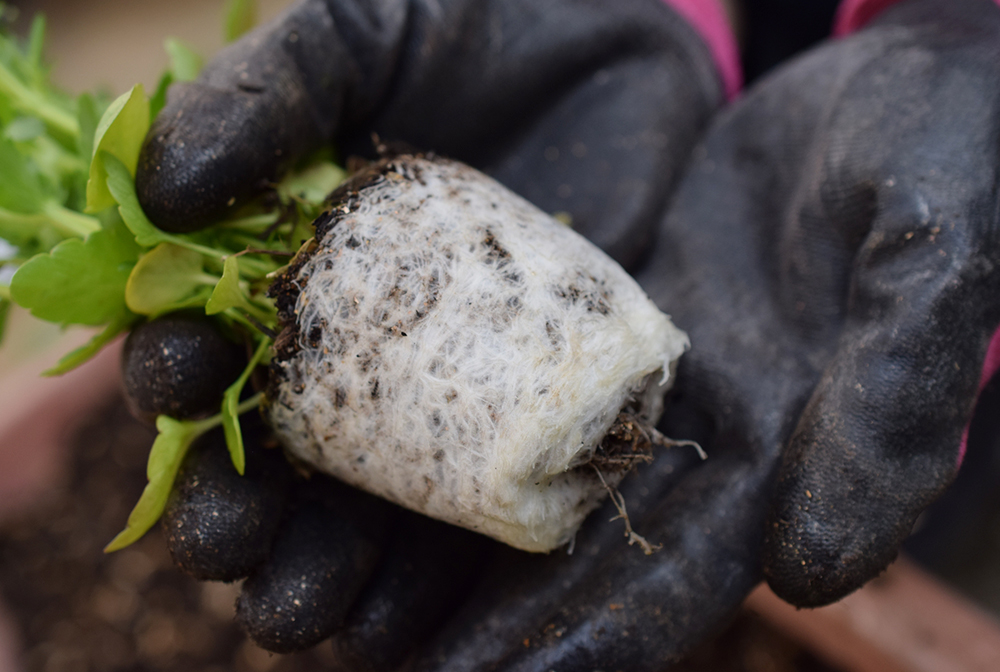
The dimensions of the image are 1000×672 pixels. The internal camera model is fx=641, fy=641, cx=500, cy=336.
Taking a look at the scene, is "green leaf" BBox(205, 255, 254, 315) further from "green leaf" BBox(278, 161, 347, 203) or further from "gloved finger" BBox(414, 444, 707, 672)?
"gloved finger" BBox(414, 444, 707, 672)

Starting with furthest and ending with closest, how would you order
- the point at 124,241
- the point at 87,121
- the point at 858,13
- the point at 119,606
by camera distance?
the point at 119,606
the point at 858,13
the point at 87,121
the point at 124,241

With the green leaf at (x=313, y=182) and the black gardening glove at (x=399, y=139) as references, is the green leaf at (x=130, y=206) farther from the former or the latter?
the green leaf at (x=313, y=182)

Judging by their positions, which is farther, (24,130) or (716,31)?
(716,31)

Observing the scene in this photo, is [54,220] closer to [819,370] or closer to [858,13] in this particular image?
[819,370]

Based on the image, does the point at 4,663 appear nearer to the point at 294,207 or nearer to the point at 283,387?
the point at 283,387

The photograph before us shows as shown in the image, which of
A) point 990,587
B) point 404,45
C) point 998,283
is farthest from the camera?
point 990,587

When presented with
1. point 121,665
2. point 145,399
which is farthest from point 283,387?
point 121,665

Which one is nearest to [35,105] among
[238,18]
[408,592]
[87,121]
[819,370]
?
[87,121]
